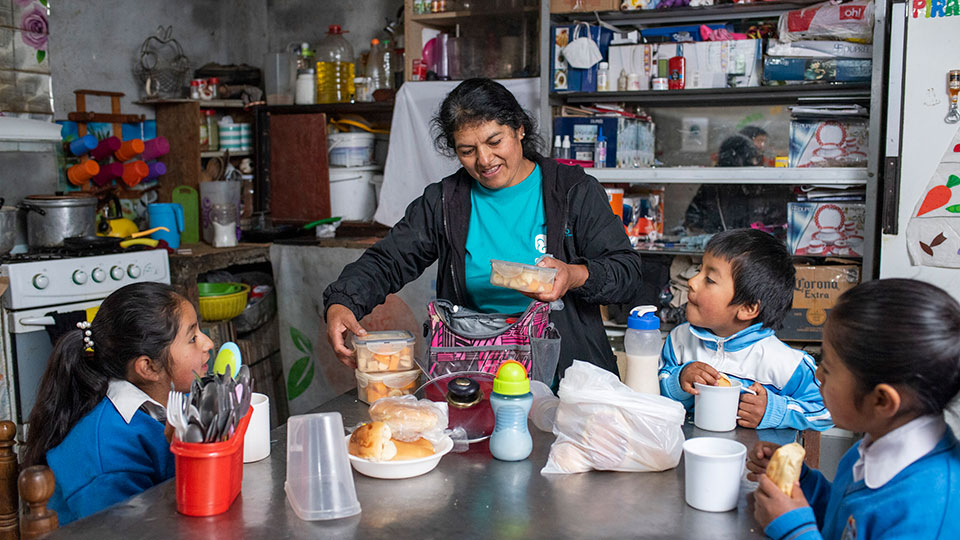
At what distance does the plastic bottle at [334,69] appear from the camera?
4535mm

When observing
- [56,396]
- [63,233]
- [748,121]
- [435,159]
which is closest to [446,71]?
[435,159]

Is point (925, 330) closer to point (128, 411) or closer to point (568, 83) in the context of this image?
point (128, 411)

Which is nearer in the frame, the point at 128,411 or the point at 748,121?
the point at 128,411

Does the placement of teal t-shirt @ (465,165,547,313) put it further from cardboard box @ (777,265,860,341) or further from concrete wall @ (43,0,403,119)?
concrete wall @ (43,0,403,119)

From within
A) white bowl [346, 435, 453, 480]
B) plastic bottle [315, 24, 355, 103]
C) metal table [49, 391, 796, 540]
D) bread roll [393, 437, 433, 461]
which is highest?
plastic bottle [315, 24, 355, 103]

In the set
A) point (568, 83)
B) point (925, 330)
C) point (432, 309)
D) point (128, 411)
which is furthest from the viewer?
point (568, 83)

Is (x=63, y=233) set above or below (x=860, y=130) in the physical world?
below

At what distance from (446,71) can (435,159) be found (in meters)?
0.46

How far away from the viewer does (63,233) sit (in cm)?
363

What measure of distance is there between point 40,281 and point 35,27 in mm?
1376

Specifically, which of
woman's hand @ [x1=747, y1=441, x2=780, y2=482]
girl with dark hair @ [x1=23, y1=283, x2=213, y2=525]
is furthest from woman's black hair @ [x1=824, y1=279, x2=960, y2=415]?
girl with dark hair @ [x1=23, y1=283, x2=213, y2=525]

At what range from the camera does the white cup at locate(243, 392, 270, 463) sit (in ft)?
5.14

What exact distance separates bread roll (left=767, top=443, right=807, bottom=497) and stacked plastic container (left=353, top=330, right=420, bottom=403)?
2.76ft

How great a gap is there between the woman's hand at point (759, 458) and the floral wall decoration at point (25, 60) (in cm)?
369
